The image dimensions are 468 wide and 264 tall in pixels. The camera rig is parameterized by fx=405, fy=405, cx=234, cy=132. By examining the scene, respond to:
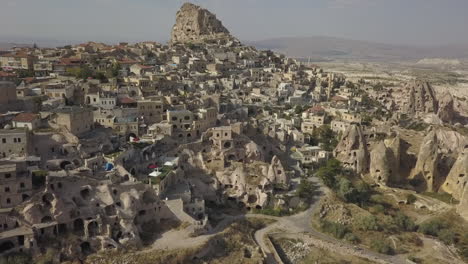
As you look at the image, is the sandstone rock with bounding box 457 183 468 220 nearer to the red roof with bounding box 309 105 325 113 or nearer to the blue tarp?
the red roof with bounding box 309 105 325 113

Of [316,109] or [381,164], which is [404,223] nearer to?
[381,164]

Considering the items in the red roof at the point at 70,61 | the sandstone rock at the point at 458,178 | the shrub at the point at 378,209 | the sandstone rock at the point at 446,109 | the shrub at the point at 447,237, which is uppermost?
the red roof at the point at 70,61

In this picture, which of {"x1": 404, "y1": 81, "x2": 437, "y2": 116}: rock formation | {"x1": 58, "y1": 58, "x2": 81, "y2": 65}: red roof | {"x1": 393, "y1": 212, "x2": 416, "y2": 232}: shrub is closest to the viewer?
{"x1": 393, "y1": 212, "x2": 416, "y2": 232}: shrub

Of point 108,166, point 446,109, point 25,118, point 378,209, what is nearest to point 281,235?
point 378,209

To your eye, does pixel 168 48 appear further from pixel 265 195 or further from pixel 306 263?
pixel 306 263

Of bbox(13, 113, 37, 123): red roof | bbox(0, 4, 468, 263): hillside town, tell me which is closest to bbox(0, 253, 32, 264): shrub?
bbox(0, 4, 468, 263): hillside town

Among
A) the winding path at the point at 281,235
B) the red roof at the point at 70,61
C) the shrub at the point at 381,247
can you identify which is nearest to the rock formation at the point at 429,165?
the shrub at the point at 381,247

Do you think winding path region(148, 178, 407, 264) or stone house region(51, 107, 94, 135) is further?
stone house region(51, 107, 94, 135)

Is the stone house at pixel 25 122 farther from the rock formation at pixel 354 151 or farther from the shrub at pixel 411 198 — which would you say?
the shrub at pixel 411 198
